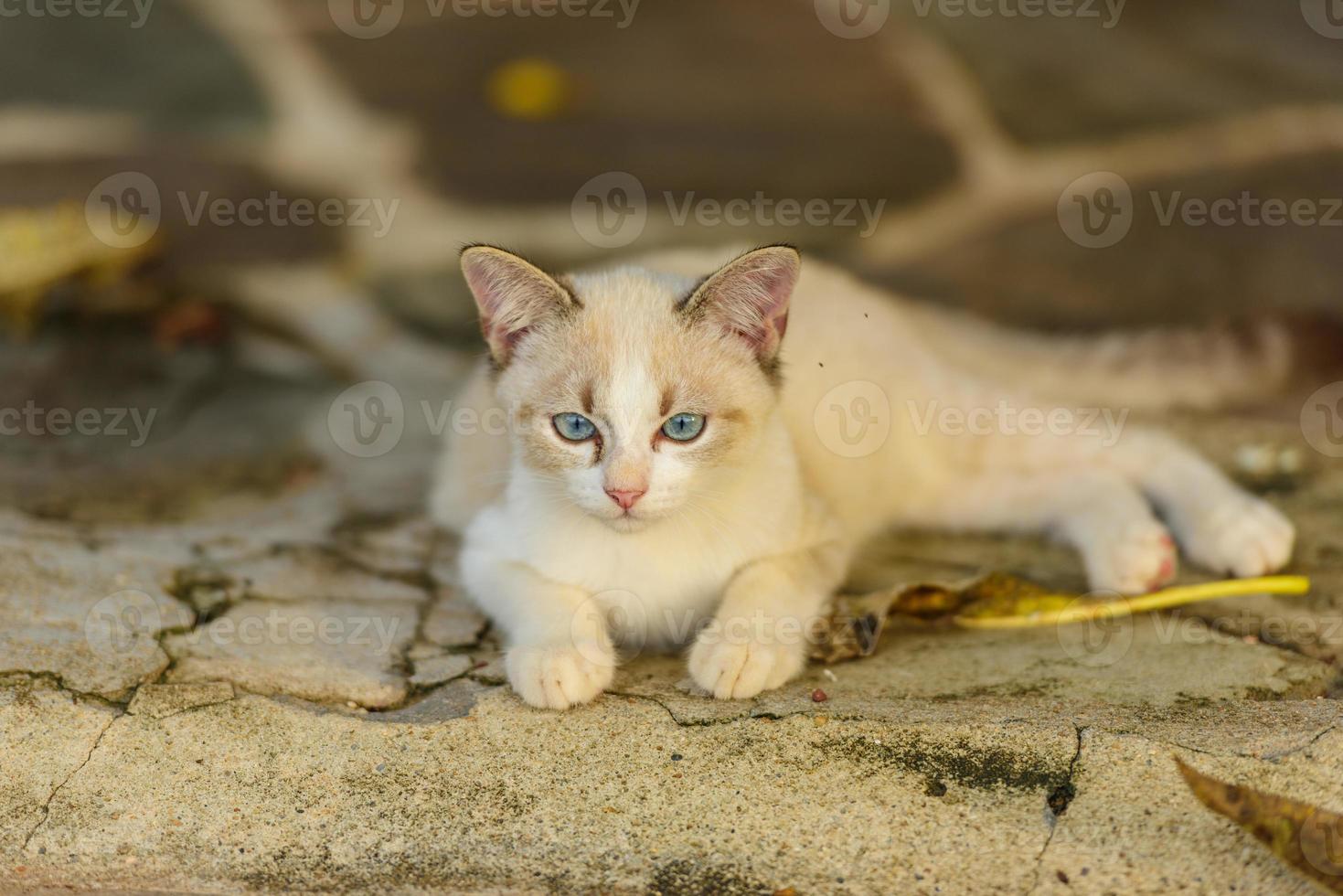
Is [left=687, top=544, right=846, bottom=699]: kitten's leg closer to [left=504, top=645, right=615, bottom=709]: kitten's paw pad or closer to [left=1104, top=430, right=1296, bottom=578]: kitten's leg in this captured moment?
[left=504, top=645, right=615, bottom=709]: kitten's paw pad

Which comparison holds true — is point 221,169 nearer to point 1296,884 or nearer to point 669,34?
point 669,34

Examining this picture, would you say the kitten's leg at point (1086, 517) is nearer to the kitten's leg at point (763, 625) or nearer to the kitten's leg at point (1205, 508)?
the kitten's leg at point (1205, 508)

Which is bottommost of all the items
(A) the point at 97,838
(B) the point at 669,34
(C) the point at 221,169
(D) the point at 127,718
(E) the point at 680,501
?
(A) the point at 97,838

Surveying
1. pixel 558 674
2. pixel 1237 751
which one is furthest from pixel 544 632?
pixel 1237 751

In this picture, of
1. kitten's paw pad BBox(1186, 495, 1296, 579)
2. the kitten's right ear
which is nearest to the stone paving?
kitten's paw pad BBox(1186, 495, 1296, 579)

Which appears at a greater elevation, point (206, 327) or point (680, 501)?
point (206, 327)

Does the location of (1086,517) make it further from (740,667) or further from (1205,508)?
(740,667)

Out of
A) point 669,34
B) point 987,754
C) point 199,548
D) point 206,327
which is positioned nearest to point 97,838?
point 199,548
